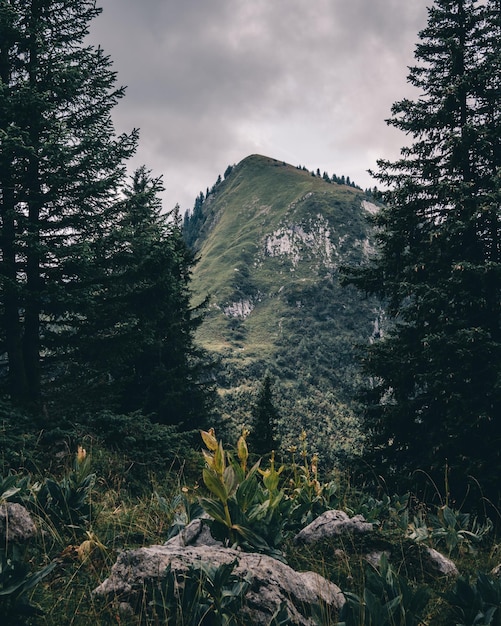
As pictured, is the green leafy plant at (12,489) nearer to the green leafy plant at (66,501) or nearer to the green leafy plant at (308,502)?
the green leafy plant at (66,501)

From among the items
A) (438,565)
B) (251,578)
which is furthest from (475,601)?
(251,578)

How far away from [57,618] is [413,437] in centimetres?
946

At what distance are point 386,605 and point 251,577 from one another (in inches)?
29.9

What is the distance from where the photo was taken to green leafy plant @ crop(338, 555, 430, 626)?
2105mm

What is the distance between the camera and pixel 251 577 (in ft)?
7.80

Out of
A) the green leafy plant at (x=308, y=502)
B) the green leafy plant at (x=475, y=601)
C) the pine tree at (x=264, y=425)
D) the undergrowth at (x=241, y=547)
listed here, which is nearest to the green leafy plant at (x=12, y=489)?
the undergrowth at (x=241, y=547)

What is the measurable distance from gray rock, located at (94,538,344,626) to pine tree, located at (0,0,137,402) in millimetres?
7543

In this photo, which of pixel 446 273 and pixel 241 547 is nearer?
pixel 241 547

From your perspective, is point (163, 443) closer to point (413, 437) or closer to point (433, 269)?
point (413, 437)

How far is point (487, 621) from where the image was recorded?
2.19 metres

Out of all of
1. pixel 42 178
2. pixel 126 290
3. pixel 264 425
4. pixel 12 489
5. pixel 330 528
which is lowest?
pixel 264 425

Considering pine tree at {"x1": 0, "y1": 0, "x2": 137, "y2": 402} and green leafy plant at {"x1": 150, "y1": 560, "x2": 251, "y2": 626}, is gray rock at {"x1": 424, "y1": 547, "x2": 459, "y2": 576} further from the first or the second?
pine tree at {"x1": 0, "y1": 0, "x2": 137, "y2": 402}

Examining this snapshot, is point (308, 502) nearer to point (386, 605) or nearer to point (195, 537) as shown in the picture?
point (195, 537)

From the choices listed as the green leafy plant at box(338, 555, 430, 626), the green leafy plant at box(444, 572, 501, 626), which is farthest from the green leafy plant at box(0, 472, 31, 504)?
the green leafy plant at box(444, 572, 501, 626)
